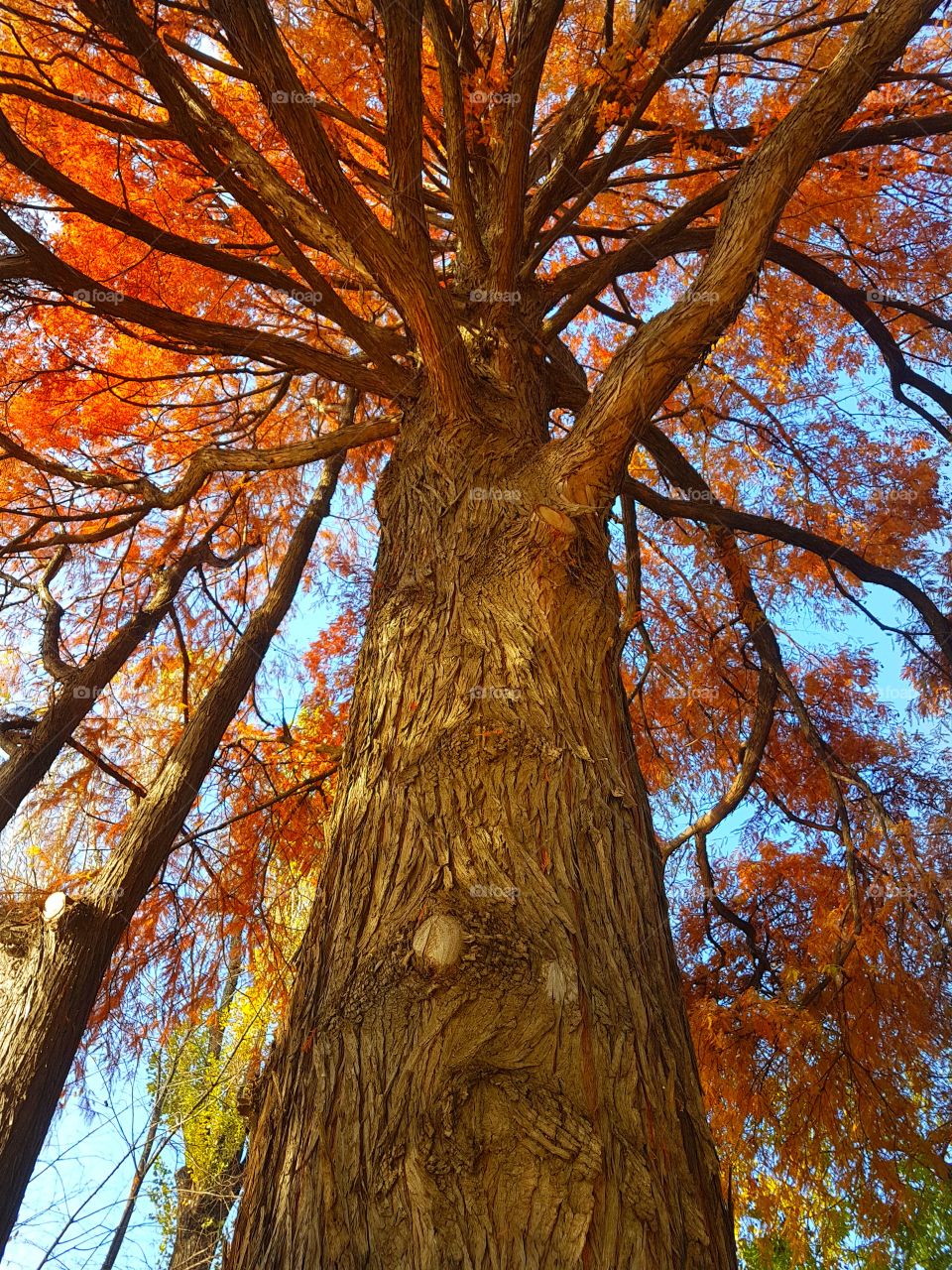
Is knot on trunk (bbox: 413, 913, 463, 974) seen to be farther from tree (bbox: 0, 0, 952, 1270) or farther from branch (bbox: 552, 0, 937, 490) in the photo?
branch (bbox: 552, 0, 937, 490)

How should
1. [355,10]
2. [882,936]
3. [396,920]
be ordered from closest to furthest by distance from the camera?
[396,920]
[882,936]
[355,10]

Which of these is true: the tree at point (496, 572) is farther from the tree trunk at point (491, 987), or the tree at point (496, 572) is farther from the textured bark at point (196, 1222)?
the textured bark at point (196, 1222)

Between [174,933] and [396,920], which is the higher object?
[174,933]

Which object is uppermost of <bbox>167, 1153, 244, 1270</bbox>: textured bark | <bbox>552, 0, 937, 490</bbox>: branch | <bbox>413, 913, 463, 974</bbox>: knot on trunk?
<bbox>552, 0, 937, 490</bbox>: branch

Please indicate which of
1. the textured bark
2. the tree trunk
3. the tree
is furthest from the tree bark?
the textured bark

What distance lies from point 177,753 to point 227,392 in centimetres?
310

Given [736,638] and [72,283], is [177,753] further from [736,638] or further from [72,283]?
[736,638]

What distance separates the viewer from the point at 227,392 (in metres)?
6.28

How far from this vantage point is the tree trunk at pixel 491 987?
50.9 inches

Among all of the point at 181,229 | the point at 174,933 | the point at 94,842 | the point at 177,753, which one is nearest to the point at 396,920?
the point at 177,753

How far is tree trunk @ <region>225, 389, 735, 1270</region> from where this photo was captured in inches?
50.9

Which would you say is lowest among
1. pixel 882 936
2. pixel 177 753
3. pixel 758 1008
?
pixel 758 1008

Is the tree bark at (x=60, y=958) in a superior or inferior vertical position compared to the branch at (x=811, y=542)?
inferior

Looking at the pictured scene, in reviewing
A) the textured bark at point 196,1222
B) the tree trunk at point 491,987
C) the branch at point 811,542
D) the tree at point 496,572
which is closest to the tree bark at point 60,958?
the tree at point 496,572
